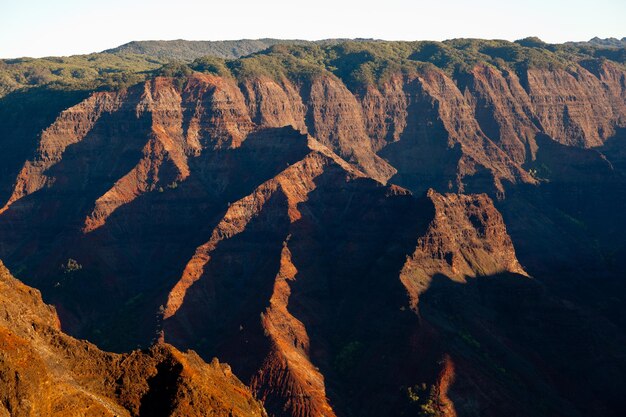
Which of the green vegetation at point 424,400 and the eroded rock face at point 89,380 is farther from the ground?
the eroded rock face at point 89,380

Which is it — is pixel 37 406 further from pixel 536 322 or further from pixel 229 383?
pixel 536 322

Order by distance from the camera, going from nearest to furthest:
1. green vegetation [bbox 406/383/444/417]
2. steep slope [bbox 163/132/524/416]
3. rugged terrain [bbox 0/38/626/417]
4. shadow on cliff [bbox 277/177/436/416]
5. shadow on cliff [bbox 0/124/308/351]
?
green vegetation [bbox 406/383/444/417] < rugged terrain [bbox 0/38/626/417] < shadow on cliff [bbox 277/177/436/416] < steep slope [bbox 163/132/524/416] < shadow on cliff [bbox 0/124/308/351]

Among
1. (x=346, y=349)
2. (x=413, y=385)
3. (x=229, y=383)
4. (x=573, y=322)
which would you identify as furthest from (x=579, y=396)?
(x=229, y=383)

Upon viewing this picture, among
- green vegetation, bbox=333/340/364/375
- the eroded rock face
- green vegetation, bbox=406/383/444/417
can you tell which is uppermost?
the eroded rock face

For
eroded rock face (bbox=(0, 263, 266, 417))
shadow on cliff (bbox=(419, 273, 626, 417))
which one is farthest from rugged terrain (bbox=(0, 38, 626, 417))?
eroded rock face (bbox=(0, 263, 266, 417))

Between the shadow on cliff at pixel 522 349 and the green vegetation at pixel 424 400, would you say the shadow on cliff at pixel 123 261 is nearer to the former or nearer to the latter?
the green vegetation at pixel 424 400

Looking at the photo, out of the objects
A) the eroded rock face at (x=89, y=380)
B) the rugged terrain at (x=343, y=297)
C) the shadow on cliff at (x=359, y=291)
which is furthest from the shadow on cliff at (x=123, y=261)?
the eroded rock face at (x=89, y=380)

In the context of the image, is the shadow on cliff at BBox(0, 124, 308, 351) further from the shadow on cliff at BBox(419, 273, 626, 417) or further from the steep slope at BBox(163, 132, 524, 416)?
the shadow on cliff at BBox(419, 273, 626, 417)

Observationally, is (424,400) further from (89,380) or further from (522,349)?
(89,380)
